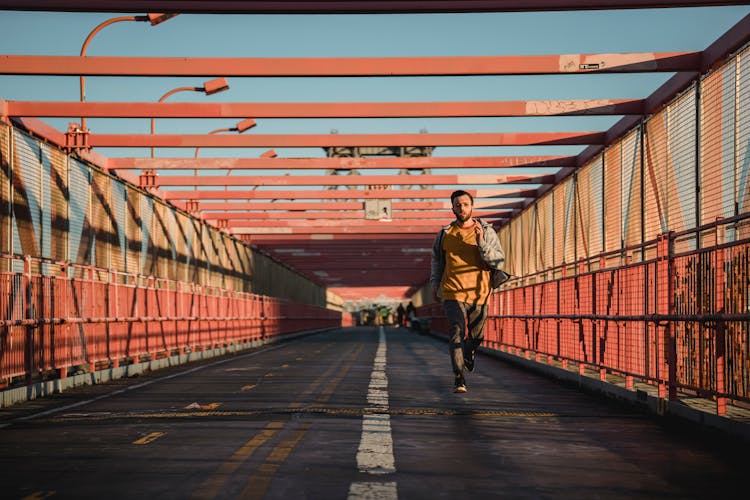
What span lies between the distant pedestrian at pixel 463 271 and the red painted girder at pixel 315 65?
5.80 m

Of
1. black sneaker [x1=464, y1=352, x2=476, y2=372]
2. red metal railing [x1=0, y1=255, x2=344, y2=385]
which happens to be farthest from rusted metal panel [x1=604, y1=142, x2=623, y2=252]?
black sneaker [x1=464, y1=352, x2=476, y2=372]

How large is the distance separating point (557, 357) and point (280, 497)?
11992 mm

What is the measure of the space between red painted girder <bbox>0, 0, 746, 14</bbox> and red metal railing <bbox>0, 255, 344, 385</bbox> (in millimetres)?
3373

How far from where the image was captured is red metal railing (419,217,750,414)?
918cm

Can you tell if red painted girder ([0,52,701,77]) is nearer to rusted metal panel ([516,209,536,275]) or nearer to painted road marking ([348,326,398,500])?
painted road marking ([348,326,398,500])

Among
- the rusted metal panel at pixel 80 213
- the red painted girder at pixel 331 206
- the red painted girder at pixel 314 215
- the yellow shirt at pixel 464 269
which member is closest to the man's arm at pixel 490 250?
the yellow shirt at pixel 464 269

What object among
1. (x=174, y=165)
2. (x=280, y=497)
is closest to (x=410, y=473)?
(x=280, y=497)

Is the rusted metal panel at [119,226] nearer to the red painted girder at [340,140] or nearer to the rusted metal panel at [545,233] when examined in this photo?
the red painted girder at [340,140]

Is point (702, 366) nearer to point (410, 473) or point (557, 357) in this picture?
point (410, 473)

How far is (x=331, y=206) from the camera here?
38.7 meters

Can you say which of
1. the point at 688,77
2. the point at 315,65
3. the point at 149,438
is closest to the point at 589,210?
the point at 688,77

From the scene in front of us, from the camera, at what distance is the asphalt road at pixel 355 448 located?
6355mm

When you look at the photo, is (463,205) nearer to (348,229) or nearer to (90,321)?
(90,321)

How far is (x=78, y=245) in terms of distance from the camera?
24203 mm
